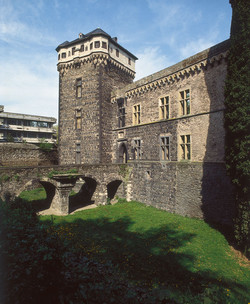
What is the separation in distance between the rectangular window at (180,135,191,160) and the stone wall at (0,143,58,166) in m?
16.6

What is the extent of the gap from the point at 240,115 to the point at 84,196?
1544 centimetres

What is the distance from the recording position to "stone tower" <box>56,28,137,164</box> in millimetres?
20250

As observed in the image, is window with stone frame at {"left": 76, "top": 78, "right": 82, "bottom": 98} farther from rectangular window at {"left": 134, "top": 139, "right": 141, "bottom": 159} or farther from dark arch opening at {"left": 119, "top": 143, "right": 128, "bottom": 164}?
rectangular window at {"left": 134, "top": 139, "right": 141, "bottom": 159}

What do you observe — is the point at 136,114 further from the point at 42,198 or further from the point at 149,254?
the point at 149,254

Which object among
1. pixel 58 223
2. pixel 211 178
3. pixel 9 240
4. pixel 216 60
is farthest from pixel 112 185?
pixel 9 240

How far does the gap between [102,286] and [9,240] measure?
238cm

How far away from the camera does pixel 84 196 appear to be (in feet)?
63.6

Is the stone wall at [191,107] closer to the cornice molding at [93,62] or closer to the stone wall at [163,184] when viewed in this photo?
the stone wall at [163,184]

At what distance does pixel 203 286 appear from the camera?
632 centimetres

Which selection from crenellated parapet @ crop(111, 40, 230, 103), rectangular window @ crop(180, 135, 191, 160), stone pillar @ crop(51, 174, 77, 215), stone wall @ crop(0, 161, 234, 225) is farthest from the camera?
rectangular window @ crop(180, 135, 191, 160)

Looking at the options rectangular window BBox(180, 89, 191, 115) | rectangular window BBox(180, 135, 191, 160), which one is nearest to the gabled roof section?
rectangular window BBox(180, 89, 191, 115)

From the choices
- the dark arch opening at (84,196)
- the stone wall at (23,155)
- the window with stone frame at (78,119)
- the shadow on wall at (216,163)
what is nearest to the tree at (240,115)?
the shadow on wall at (216,163)

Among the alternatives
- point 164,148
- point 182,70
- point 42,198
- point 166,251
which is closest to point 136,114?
point 164,148

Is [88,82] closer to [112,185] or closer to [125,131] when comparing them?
[125,131]
